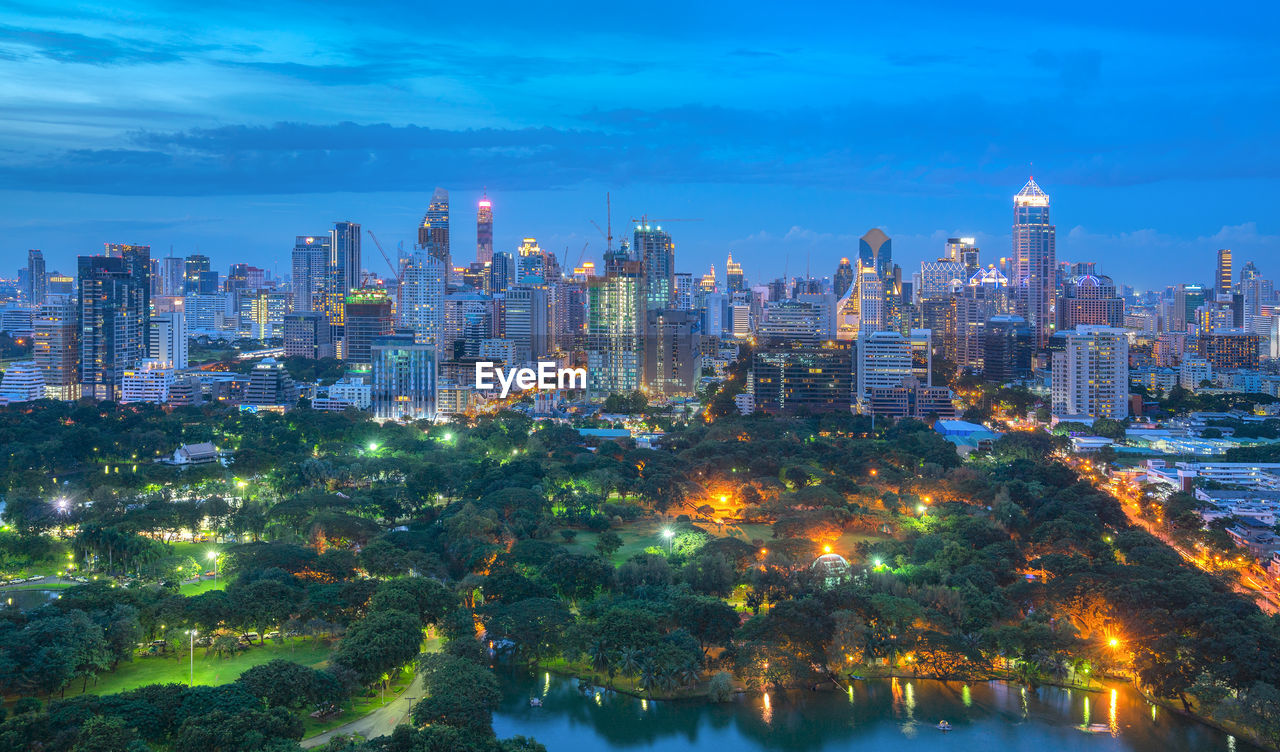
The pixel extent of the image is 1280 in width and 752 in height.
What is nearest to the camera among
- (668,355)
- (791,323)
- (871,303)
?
(668,355)

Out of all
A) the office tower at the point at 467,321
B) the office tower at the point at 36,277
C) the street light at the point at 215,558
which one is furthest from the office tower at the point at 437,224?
the street light at the point at 215,558

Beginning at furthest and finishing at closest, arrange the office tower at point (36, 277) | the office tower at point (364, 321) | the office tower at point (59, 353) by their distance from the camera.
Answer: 1. the office tower at point (36, 277)
2. the office tower at point (364, 321)
3. the office tower at point (59, 353)

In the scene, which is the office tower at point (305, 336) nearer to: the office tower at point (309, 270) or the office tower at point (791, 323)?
the office tower at point (309, 270)

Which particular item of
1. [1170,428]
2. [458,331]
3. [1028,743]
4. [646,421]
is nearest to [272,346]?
[458,331]

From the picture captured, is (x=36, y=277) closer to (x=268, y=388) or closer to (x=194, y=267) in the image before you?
(x=194, y=267)

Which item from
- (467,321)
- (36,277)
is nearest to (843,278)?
(467,321)

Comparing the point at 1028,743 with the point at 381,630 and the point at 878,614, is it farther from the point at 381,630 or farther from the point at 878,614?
the point at 381,630
